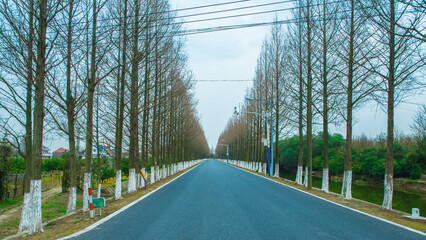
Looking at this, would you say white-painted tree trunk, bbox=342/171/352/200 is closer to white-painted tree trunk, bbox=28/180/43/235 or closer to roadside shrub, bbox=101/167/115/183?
white-painted tree trunk, bbox=28/180/43/235

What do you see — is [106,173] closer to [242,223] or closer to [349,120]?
[349,120]

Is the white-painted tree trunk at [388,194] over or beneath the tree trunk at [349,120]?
beneath

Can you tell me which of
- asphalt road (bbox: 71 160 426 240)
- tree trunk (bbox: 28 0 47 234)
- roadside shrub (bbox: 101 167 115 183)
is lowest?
roadside shrub (bbox: 101 167 115 183)

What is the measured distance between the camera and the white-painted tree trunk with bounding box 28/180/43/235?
25.9 ft

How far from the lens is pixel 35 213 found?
26.3 feet

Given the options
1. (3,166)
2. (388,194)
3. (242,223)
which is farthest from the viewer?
(3,166)

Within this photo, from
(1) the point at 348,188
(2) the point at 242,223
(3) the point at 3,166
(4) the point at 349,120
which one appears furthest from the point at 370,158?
(3) the point at 3,166

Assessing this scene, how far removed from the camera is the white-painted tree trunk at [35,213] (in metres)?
7.91

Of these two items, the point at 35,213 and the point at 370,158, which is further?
the point at 370,158

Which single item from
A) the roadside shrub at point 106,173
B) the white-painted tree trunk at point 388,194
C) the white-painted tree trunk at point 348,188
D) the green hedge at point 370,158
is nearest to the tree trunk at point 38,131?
the white-painted tree trunk at point 388,194

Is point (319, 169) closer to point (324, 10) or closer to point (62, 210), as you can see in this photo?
point (324, 10)

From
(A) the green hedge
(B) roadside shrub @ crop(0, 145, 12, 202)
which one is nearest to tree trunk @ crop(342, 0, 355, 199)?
(B) roadside shrub @ crop(0, 145, 12, 202)

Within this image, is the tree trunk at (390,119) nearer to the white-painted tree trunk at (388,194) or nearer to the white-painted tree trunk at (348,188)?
the white-painted tree trunk at (388,194)

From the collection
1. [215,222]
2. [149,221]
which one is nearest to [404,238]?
[215,222]
